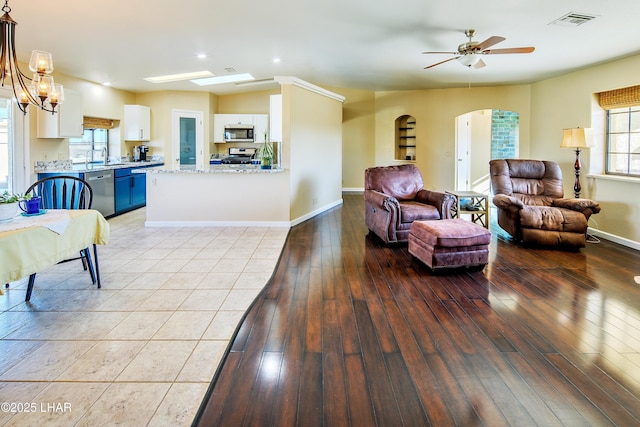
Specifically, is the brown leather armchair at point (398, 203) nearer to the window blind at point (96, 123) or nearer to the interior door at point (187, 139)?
the interior door at point (187, 139)

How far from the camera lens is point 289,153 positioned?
6098mm

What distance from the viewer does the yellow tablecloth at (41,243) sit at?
2191 millimetres

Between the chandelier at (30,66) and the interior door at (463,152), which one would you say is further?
the interior door at (463,152)

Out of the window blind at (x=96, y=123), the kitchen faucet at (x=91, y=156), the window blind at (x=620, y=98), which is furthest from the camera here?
the kitchen faucet at (x=91, y=156)

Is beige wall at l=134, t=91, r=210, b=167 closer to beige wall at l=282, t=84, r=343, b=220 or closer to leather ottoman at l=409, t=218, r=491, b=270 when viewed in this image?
beige wall at l=282, t=84, r=343, b=220

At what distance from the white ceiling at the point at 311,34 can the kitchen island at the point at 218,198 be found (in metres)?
1.84

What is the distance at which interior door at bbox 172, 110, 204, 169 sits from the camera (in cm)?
908

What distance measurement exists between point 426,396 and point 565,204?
14.0 ft

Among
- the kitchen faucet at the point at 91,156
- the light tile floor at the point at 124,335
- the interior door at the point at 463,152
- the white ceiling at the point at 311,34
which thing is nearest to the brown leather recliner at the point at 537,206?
the white ceiling at the point at 311,34

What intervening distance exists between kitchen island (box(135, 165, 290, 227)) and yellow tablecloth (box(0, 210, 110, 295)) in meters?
2.92

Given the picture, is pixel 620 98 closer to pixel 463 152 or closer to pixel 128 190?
pixel 463 152

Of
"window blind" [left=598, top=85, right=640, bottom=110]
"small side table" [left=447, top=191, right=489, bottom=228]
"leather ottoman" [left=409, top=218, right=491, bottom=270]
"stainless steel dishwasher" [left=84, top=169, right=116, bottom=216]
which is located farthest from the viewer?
"stainless steel dishwasher" [left=84, top=169, right=116, bottom=216]

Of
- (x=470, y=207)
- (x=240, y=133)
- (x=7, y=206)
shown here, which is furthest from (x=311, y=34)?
(x=240, y=133)

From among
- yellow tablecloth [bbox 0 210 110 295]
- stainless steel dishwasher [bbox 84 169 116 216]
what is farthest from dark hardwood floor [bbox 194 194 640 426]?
stainless steel dishwasher [bbox 84 169 116 216]
